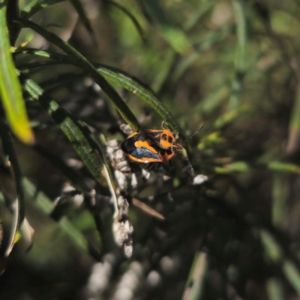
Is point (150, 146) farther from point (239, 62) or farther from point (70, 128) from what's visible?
point (239, 62)

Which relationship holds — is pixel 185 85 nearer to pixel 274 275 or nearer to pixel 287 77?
pixel 287 77

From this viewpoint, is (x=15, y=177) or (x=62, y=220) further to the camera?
(x=62, y=220)

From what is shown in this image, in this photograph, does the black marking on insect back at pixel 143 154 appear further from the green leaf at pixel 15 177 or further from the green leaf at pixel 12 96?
the green leaf at pixel 12 96

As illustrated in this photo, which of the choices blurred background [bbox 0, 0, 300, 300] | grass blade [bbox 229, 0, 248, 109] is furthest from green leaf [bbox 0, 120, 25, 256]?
grass blade [bbox 229, 0, 248, 109]

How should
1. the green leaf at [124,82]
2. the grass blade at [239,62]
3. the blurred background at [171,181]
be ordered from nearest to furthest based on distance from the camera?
the green leaf at [124,82]
the blurred background at [171,181]
the grass blade at [239,62]

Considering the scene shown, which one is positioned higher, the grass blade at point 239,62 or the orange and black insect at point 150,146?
the orange and black insect at point 150,146

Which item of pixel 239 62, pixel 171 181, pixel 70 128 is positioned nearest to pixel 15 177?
pixel 70 128

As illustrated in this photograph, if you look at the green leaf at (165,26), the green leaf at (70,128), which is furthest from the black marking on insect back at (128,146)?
the green leaf at (165,26)
